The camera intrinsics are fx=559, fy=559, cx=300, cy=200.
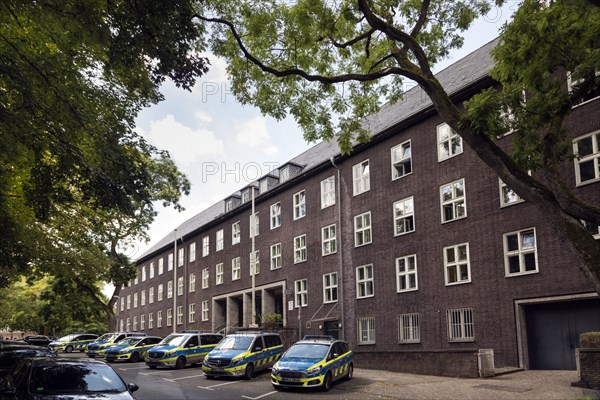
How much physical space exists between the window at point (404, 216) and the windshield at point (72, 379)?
18.5 meters

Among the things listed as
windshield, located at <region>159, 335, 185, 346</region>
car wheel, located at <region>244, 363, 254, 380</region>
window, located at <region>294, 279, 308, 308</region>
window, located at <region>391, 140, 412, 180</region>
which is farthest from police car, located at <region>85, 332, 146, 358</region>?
window, located at <region>391, 140, 412, 180</region>

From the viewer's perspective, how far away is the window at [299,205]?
3540 centimetres

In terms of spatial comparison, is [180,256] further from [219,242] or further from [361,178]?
[361,178]

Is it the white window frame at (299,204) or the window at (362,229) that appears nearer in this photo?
the window at (362,229)

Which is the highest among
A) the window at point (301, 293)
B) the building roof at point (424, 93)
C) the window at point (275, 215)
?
the building roof at point (424, 93)

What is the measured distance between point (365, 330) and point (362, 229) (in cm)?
521

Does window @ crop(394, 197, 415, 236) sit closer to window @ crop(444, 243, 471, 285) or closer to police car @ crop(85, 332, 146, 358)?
window @ crop(444, 243, 471, 285)

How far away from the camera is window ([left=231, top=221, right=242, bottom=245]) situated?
43656 millimetres

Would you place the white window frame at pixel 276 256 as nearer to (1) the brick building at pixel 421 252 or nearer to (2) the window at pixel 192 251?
(1) the brick building at pixel 421 252

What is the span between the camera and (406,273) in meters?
26.5

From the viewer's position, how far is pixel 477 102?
1285 centimetres

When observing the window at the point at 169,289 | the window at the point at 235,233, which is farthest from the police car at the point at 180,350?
the window at the point at 169,289

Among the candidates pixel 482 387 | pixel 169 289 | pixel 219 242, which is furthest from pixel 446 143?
pixel 169 289

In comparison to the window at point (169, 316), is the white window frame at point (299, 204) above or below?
above
